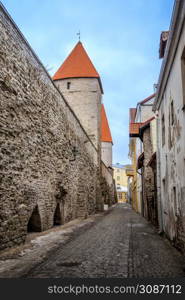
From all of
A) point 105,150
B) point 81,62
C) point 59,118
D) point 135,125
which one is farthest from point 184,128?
point 105,150

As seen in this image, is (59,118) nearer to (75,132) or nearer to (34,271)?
(75,132)

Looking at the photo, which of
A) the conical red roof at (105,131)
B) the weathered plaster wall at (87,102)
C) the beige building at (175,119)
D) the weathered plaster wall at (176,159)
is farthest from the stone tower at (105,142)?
the weathered plaster wall at (176,159)

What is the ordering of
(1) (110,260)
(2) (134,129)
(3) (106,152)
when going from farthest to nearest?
(3) (106,152) → (2) (134,129) → (1) (110,260)

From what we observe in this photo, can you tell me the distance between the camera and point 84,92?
2509 cm

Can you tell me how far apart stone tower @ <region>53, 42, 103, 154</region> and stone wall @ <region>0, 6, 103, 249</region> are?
1222 cm

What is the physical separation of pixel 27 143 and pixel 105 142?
37916 mm

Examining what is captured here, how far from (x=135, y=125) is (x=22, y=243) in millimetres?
12549

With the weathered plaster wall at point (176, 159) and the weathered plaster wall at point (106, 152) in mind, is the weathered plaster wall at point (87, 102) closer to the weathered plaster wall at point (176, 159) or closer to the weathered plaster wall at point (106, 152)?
the weathered plaster wall at point (176, 159)

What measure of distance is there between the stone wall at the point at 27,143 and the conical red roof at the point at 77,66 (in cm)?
1405

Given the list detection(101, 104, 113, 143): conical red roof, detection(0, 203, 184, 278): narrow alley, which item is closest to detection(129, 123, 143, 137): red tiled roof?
detection(0, 203, 184, 278): narrow alley

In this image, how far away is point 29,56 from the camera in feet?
26.8

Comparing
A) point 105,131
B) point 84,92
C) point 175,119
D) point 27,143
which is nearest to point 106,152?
point 105,131

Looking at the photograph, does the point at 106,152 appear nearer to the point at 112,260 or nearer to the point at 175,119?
the point at 175,119

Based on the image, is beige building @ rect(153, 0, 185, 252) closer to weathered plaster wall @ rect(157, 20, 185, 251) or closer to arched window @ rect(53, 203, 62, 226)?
weathered plaster wall @ rect(157, 20, 185, 251)
